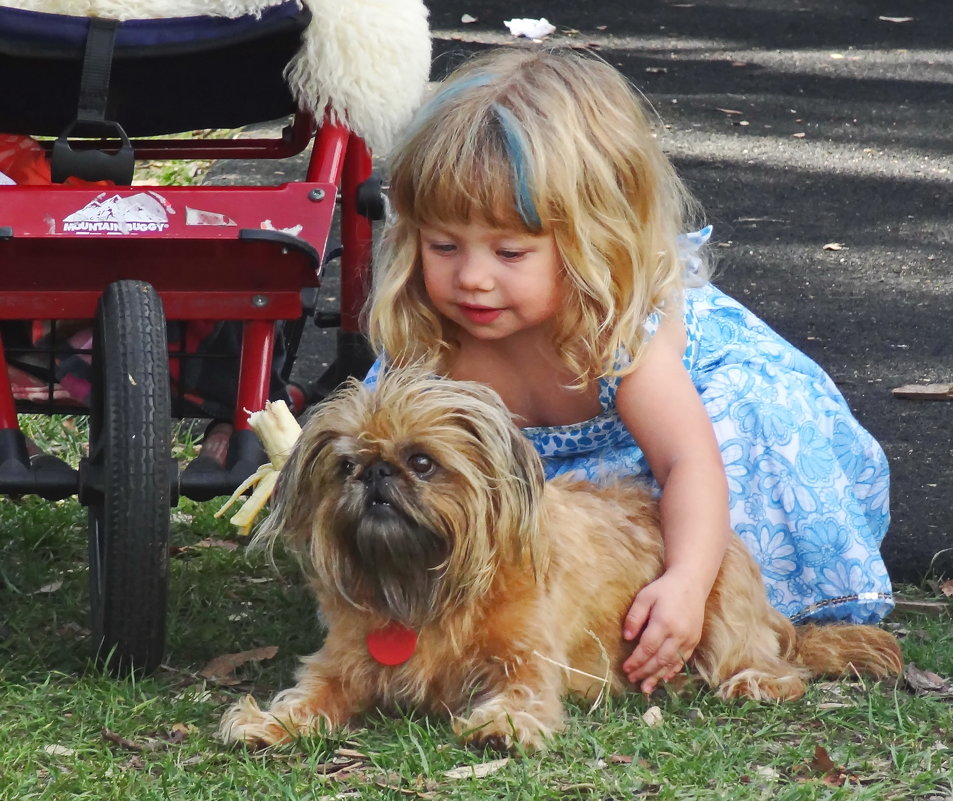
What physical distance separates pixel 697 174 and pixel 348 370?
3.97m

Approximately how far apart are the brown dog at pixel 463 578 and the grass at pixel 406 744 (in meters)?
0.06

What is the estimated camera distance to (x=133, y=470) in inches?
113

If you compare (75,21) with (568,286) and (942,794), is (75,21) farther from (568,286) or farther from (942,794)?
(942,794)

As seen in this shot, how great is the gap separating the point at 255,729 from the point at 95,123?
1319mm

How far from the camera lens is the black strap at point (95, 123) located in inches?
123

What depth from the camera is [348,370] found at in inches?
175

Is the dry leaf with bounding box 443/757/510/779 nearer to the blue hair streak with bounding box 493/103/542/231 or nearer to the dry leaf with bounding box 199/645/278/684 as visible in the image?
the dry leaf with bounding box 199/645/278/684

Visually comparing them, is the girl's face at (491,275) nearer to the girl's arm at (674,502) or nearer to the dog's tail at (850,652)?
the girl's arm at (674,502)

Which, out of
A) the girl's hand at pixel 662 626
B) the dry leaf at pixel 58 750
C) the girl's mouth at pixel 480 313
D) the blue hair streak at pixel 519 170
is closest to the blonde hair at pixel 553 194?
the blue hair streak at pixel 519 170

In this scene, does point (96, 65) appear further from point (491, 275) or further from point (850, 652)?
point (850, 652)

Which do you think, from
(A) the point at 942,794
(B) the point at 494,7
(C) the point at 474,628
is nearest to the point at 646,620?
(C) the point at 474,628

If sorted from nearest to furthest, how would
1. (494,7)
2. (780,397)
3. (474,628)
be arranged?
(474,628)
(780,397)
(494,7)

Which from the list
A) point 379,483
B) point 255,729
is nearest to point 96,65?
point 379,483

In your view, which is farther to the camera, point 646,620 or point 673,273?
point 673,273
